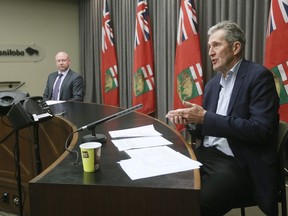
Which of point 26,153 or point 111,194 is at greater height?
point 111,194

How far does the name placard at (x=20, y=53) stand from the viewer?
18.3 feet

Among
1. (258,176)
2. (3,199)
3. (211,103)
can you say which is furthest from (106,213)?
(3,199)

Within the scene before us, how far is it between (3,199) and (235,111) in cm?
202

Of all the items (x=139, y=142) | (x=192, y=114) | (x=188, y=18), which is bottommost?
(x=139, y=142)

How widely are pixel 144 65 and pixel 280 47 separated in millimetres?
1949

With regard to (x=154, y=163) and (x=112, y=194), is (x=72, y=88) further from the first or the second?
(x=112, y=194)

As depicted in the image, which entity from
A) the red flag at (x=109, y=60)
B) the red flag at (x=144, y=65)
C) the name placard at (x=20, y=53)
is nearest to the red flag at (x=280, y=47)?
the red flag at (x=144, y=65)

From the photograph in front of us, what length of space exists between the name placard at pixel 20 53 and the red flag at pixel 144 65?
106 inches

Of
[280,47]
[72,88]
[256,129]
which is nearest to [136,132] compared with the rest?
[256,129]

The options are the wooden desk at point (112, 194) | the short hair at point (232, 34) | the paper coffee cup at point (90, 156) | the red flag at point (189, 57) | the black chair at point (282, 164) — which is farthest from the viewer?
the red flag at point (189, 57)

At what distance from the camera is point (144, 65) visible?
398 centimetres

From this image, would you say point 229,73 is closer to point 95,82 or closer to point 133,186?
point 133,186

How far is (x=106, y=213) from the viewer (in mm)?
1029

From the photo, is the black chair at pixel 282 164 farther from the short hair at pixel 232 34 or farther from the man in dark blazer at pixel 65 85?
the man in dark blazer at pixel 65 85
